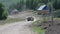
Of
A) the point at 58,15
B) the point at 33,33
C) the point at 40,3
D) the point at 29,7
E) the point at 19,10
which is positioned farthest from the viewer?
the point at 19,10

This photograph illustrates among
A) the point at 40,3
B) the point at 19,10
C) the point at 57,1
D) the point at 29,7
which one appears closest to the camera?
the point at 57,1

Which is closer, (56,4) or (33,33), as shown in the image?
(33,33)

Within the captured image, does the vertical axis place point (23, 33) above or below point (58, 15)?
above

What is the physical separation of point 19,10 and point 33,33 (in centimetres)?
2384

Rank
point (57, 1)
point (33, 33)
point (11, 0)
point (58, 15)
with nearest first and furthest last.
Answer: point (33, 33) → point (58, 15) → point (57, 1) → point (11, 0)

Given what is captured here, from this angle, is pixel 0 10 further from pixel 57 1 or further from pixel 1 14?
pixel 57 1

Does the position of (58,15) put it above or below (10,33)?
below

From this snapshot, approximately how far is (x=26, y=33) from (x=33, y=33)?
A: 0.46m

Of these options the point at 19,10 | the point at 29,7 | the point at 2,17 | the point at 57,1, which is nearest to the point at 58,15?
the point at 57,1

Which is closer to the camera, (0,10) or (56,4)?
(0,10)

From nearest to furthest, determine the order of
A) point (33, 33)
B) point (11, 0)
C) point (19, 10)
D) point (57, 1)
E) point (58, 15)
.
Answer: point (33, 33), point (58, 15), point (57, 1), point (11, 0), point (19, 10)

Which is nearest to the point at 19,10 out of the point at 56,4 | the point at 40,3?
the point at 40,3

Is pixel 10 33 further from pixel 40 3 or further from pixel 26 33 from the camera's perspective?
pixel 40 3

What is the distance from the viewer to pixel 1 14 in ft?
82.7
